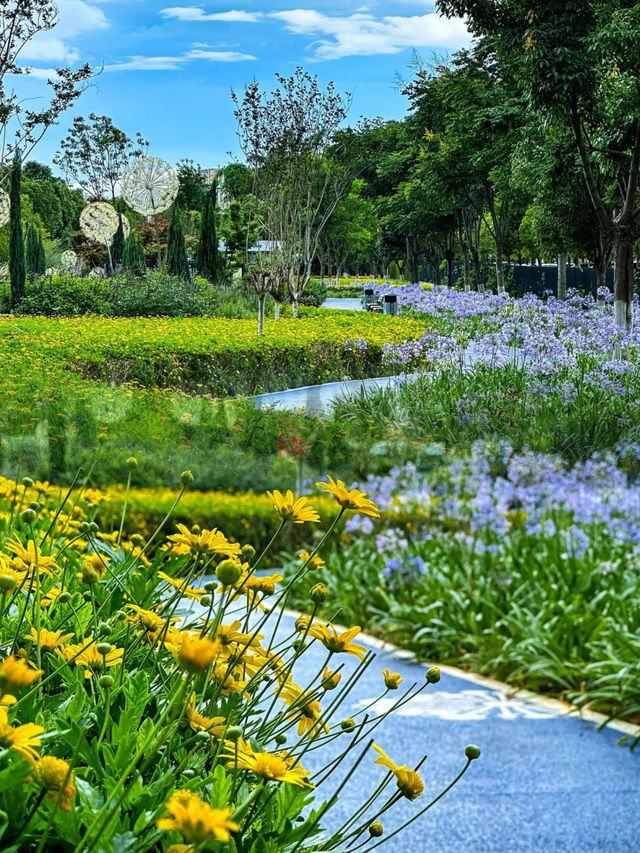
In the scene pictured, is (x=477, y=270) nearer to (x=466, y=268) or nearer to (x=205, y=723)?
(x=466, y=268)

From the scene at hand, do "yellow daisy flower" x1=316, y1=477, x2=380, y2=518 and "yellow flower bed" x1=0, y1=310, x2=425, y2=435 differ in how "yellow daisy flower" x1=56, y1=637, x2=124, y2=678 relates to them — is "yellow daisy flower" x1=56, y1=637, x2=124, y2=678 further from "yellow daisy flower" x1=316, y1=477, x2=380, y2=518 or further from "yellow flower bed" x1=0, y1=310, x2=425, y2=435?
"yellow flower bed" x1=0, y1=310, x2=425, y2=435

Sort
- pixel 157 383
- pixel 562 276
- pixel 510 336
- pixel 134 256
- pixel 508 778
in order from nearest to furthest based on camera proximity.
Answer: pixel 508 778 < pixel 134 256 < pixel 157 383 < pixel 510 336 < pixel 562 276

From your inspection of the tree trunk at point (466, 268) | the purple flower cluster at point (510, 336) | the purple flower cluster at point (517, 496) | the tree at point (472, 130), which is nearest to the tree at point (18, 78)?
the tree at point (472, 130)

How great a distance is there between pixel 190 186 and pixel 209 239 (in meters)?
0.25

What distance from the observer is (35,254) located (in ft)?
11.7

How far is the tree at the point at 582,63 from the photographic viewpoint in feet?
14.3

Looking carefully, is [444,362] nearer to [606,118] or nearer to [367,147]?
[367,147]

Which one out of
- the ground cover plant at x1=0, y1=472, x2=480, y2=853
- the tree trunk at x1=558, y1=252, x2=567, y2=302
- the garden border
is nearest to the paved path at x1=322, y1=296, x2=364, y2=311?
the garden border

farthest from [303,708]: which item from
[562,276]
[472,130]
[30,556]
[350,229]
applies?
[562,276]

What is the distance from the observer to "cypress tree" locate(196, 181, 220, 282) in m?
3.42

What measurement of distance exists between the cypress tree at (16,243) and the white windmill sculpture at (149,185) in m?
0.40

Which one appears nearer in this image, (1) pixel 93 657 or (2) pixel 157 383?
(1) pixel 93 657

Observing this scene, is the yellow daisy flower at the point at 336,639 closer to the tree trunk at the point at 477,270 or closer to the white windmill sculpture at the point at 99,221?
the white windmill sculpture at the point at 99,221

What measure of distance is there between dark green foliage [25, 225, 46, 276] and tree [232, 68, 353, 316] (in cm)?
88
